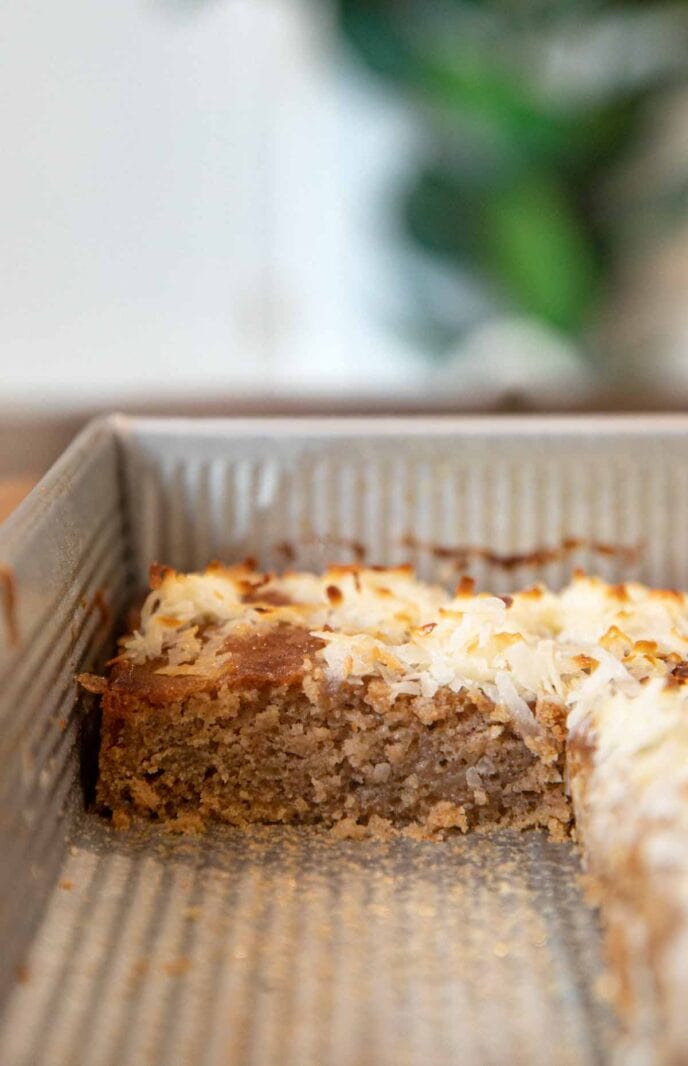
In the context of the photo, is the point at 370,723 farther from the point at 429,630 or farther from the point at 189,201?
the point at 189,201

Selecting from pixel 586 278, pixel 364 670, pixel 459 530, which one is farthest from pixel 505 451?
pixel 586 278

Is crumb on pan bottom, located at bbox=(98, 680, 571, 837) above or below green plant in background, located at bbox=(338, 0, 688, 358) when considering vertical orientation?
below

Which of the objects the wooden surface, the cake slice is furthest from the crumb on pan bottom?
the wooden surface

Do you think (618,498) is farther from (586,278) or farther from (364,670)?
(586,278)

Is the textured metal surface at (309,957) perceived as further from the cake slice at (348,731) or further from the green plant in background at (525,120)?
the green plant in background at (525,120)

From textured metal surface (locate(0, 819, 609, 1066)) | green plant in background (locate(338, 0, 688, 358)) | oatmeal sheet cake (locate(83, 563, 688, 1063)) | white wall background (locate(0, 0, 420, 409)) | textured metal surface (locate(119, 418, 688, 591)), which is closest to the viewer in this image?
textured metal surface (locate(0, 819, 609, 1066))

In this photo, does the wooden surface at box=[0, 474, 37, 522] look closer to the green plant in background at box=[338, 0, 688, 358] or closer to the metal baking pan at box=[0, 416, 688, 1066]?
the metal baking pan at box=[0, 416, 688, 1066]
